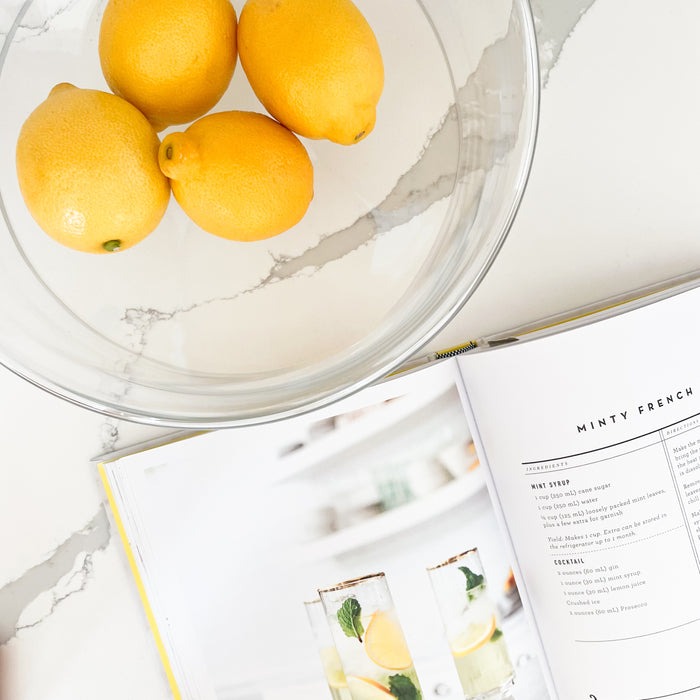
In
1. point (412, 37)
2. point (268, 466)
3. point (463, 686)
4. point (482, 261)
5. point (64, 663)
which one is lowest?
point (463, 686)

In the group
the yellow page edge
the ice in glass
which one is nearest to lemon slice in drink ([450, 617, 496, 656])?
the ice in glass

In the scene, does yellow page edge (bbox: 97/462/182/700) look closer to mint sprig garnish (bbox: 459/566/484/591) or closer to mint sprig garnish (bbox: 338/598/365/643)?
mint sprig garnish (bbox: 338/598/365/643)

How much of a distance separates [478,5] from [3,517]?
0.52 metres

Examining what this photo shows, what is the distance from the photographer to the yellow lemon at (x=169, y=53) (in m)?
0.37

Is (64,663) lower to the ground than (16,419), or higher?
lower

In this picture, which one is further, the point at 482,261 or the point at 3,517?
the point at 3,517

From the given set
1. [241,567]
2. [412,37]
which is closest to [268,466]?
[241,567]

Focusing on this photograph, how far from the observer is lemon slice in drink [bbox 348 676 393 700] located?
57cm

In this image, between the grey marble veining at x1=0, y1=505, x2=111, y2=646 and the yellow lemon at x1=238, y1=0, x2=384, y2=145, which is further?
the grey marble veining at x1=0, y1=505, x2=111, y2=646

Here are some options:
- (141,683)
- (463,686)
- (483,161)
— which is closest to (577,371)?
(483,161)

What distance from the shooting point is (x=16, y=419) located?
1.76 ft

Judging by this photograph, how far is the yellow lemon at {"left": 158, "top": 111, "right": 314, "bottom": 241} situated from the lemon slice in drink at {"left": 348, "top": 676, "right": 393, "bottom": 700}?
39cm

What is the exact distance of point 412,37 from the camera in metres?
0.45

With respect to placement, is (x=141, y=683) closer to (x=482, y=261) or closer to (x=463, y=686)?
(x=463, y=686)
